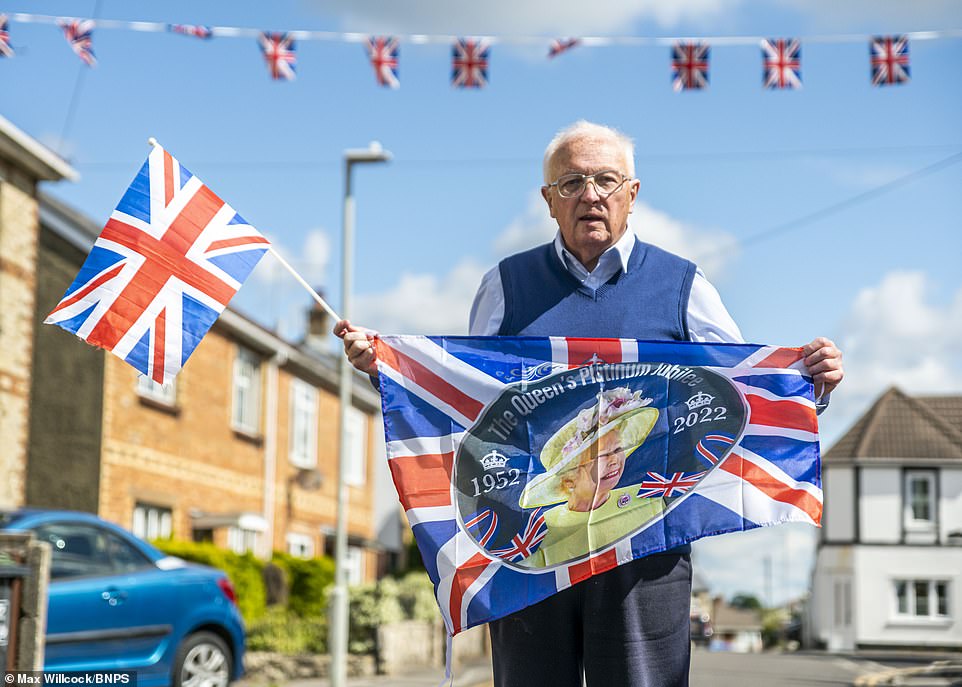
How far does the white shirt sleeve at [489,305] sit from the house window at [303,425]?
23829 mm

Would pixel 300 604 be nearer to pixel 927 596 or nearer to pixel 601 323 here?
pixel 601 323

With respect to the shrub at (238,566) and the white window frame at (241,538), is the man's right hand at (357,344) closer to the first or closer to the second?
the shrub at (238,566)

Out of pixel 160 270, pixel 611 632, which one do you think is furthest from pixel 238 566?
pixel 611 632

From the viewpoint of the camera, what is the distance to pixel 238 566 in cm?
2005

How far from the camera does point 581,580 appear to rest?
3832 millimetres

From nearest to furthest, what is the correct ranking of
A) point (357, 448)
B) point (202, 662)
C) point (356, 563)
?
point (202, 662) → point (356, 563) → point (357, 448)

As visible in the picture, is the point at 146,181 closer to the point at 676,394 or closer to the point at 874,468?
the point at 676,394

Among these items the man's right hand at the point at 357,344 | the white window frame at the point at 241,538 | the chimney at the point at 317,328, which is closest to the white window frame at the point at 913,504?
the chimney at the point at 317,328

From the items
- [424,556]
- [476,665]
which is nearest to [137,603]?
[424,556]

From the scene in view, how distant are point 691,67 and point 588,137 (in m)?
10.5

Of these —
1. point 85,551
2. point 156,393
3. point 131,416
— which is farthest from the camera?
point 156,393

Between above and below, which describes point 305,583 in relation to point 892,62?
below

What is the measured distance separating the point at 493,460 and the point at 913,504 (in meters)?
44.1

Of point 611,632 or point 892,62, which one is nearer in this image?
point 611,632
